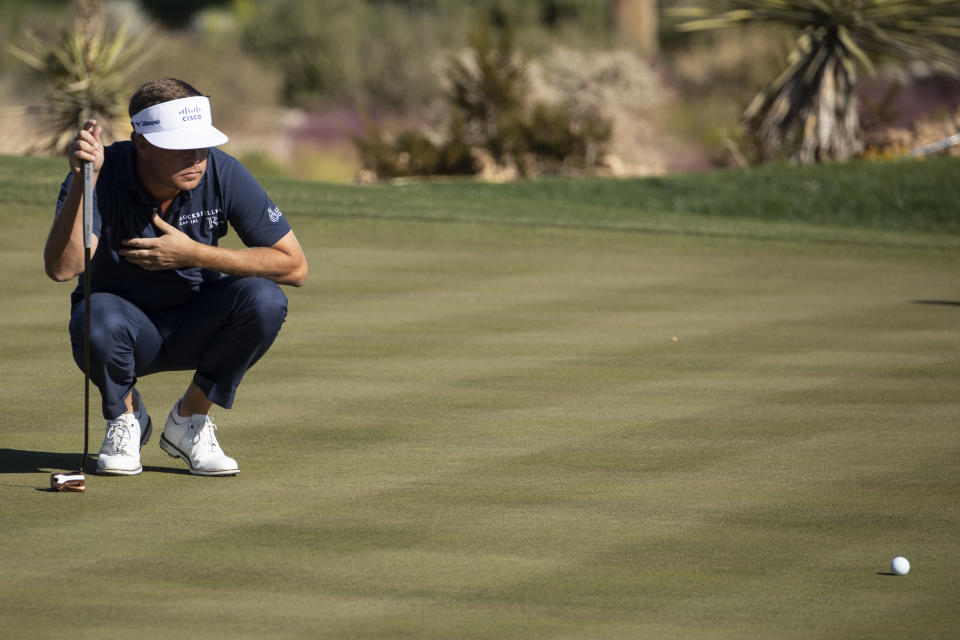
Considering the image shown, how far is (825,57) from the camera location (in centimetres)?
2405

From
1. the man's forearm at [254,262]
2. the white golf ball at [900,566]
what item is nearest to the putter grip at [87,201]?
the man's forearm at [254,262]

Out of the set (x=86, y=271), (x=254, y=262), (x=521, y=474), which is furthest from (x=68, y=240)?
(x=521, y=474)

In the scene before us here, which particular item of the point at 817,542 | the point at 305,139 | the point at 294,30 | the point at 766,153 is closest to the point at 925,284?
the point at 817,542

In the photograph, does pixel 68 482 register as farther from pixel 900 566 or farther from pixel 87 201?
pixel 900 566

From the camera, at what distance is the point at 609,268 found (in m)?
13.7

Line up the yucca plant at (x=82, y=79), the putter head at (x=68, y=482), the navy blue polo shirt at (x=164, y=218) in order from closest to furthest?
the putter head at (x=68, y=482) < the navy blue polo shirt at (x=164, y=218) < the yucca plant at (x=82, y=79)

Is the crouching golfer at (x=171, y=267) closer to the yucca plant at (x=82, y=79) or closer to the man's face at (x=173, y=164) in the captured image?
the man's face at (x=173, y=164)

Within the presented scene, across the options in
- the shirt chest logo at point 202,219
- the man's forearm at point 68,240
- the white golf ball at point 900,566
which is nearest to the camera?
the white golf ball at point 900,566

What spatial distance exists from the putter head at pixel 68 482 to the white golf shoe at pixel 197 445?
52 centimetres

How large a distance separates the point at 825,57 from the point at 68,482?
1930 centimetres

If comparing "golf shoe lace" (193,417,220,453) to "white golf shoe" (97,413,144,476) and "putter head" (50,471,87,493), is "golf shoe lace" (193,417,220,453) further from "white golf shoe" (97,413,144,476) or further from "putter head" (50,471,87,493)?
"putter head" (50,471,87,493)

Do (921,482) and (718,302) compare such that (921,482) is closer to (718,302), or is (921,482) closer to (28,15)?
(718,302)

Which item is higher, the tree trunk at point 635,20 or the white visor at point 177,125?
the white visor at point 177,125

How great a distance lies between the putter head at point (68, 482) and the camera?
624cm
